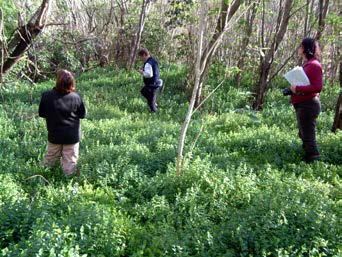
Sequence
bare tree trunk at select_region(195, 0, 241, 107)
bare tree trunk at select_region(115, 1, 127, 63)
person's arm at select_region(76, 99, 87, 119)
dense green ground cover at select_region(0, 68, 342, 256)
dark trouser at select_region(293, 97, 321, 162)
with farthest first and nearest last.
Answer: bare tree trunk at select_region(115, 1, 127, 63)
dark trouser at select_region(293, 97, 321, 162)
person's arm at select_region(76, 99, 87, 119)
bare tree trunk at select_region(195, 0, 241, 107)
dense green ground cover at select_region(0, 68, 342, 256)

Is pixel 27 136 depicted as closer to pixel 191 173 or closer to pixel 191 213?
pixel 191 173

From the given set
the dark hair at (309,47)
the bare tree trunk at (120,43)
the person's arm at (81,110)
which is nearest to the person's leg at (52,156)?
the person's arm at (81,110)

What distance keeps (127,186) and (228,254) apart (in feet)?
6.64

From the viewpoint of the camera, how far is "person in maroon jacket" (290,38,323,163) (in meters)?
5.62

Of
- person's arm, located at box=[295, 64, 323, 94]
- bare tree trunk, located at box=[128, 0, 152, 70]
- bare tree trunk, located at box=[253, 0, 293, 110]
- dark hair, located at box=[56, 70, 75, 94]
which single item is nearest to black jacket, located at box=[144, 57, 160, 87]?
bare tree trunk, located at box=[253, 0, 293, 110]

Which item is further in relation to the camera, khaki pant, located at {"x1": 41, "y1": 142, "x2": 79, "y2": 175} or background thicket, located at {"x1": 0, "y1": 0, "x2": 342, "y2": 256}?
khaki pant, located at {"x1": 41, "y1": 142, "x2": 79, "y2": 175}

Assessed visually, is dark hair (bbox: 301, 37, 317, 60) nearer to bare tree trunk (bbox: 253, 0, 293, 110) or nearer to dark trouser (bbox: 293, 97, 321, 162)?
dark trouser (bbox: 293, 97, 321, 162)

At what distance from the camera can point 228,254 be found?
128 inches

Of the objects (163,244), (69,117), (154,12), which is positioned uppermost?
(154,12)

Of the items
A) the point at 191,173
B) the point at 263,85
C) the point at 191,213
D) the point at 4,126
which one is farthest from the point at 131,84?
the point at 191,213

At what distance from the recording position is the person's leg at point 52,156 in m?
5.52

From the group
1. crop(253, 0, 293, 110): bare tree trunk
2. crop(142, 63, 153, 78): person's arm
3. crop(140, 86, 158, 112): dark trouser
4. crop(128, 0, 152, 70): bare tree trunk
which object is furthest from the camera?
crop(128, 0, 152, 70): bare tree trunk

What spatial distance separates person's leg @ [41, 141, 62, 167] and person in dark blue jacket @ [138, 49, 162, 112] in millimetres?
4235

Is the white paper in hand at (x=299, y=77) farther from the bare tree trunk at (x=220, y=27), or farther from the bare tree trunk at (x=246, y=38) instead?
the bare tree trunk at (x=246, y=38)
